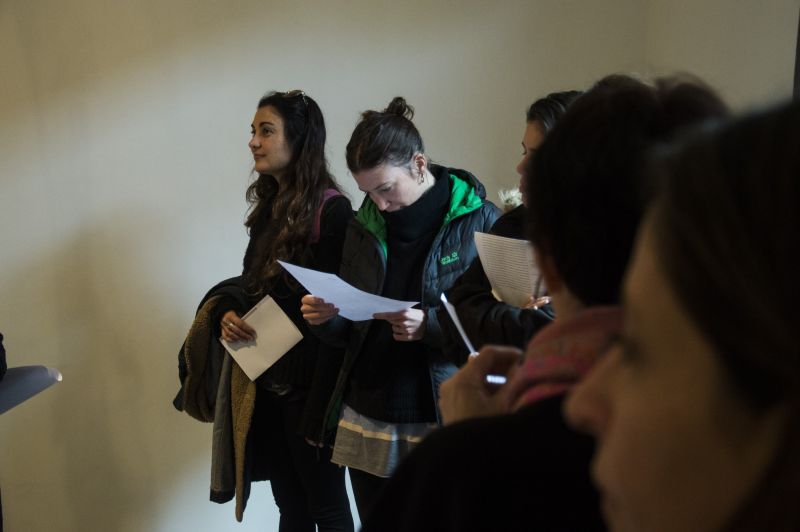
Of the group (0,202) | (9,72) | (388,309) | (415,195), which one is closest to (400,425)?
(388,309)

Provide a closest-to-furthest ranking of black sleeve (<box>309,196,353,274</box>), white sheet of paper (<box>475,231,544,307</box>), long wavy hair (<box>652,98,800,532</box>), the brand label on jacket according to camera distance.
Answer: long wavy hair (<box>652,98,800,532</box>) < white sheet of paper (<box>475,231,544,307</box>) < the brand label on jacket < black sleeve (<box>309,196,353,274</box>)

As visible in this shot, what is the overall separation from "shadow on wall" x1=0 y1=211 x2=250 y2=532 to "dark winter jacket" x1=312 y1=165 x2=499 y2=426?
36.1 inches

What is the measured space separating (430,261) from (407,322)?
5.9 inches

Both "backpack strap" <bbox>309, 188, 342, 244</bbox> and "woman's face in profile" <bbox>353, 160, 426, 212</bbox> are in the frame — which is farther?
"backpack strap" <bbox>309, 188, 342, 244</bbox>

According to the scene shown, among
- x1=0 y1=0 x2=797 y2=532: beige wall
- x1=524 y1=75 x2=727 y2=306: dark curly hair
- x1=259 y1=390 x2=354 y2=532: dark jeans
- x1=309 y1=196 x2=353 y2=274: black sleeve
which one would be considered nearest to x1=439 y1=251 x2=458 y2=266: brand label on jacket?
x1=309 y1=196 x2=353 y2=274: black sleeve

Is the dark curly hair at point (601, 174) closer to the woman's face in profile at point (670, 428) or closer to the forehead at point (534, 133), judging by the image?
the woman's face in profile at point (670, 428)

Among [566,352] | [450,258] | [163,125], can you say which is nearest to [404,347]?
[450,258]

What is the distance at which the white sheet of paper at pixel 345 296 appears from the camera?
56.2 inches

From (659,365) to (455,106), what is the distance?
202cm

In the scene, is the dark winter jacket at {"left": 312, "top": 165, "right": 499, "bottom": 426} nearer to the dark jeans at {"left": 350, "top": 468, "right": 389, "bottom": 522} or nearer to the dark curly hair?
the dark jeans at {"left": 350, "top": 468, "right": 389, "bottom": 522}

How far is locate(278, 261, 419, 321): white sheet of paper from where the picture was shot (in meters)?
1.43

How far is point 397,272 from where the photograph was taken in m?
1.63

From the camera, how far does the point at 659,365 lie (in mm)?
376

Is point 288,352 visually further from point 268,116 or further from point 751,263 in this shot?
point 751,263
